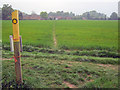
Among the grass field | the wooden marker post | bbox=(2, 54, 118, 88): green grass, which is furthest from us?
the grass field

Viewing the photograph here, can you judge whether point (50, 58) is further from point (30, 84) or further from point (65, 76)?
point (30, 84)

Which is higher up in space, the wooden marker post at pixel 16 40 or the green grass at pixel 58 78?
the wooden marker post at pixel 16 40

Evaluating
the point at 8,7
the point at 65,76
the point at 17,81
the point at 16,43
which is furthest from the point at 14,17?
the point at 65,76

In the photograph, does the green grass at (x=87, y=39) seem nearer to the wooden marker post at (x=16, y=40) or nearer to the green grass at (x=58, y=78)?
the green grass at (x=58, y=78)

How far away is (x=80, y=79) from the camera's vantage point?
153 inches

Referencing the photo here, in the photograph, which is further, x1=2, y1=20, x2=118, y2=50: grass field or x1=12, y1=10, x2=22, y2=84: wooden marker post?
x1=2, y1=20, x2=118, y2=50: grass field

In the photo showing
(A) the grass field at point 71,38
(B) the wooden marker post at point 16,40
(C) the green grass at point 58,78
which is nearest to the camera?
(B) the wooden marker post at point 16,40

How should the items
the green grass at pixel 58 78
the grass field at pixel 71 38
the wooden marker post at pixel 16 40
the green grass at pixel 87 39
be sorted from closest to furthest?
the wooden marker post at pixel 16 40 → the green grass at pixel 58 78 → the green grass at pixel 87 39 → the grass field at pixel 71 38

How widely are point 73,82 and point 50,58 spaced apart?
265 centimetres

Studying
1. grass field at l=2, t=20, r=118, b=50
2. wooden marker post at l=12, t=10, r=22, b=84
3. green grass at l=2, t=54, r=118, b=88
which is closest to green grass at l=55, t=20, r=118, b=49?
grass field at l=2, t=20, r=118, b=50

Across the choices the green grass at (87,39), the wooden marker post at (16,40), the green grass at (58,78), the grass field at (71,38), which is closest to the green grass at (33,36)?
the grass field at (71,38)

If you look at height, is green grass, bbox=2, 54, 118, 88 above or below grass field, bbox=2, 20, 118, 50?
below

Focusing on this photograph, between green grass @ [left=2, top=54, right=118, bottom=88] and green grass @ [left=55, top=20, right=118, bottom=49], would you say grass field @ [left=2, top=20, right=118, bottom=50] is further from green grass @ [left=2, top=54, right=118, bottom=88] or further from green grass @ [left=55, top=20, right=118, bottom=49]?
green grass @ [left=2, top=54, right=118, bottom=88]

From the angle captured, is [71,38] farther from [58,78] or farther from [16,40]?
[16,40]
